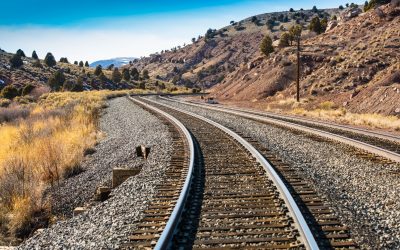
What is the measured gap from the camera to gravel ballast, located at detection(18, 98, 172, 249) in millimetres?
6449

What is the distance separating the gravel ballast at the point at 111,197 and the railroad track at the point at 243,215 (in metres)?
0.40

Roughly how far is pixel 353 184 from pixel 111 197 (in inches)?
209

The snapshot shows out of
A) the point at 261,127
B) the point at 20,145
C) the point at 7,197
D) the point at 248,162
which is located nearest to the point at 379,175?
the point at 248,162

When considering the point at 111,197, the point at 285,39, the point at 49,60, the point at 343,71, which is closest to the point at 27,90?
the point at 285,39

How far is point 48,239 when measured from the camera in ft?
22.2

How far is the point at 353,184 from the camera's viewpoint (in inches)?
363

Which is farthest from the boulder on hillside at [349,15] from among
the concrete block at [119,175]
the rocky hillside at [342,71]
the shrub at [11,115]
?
the concrete block at [119,175]

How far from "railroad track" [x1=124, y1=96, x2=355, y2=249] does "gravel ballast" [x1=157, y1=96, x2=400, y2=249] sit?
32 centimetres

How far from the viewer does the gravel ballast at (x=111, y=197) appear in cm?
645

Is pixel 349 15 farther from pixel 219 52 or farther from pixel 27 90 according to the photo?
pixel 219 52

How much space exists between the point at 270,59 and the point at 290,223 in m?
59.5

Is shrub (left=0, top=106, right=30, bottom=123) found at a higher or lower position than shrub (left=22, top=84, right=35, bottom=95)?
lower

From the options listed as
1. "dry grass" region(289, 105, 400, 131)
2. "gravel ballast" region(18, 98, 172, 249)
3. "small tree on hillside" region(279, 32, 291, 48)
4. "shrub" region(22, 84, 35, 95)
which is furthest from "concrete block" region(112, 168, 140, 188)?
"small tree on hillside" region(279, 32, 291, 48)

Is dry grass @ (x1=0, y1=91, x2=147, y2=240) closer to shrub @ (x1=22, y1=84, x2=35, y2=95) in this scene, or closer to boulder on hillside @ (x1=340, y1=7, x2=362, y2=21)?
shrub @ (x1=22, y1=84, x2=35, y2=95)
